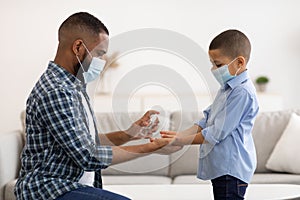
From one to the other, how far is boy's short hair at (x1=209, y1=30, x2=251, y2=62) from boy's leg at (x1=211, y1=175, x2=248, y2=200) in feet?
1.45

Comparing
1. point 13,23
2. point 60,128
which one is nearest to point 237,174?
point 60,128

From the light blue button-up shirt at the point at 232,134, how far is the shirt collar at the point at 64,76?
0.47 meters

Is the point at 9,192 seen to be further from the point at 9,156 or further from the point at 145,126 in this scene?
the point at 145,126

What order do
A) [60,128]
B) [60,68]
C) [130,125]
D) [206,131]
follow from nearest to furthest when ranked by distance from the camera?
[60,128] → [60,68] → [206,131] → [130,125]

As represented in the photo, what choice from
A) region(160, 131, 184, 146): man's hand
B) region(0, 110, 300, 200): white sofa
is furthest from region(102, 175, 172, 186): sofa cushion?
region(160, 131, 184, 146): man's hand

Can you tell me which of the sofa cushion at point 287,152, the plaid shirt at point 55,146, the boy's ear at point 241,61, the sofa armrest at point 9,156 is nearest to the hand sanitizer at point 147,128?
the plaid shirt at point 55,146

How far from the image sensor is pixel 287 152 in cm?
350

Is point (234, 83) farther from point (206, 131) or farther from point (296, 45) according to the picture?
point (296, 45)

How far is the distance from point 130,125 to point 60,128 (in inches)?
20.4

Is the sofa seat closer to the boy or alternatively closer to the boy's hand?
→ the boy

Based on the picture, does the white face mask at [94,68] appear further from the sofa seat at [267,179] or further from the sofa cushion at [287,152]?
the sofa cushion at [287,152]

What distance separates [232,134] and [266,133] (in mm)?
1619

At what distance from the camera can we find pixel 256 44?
5047mm

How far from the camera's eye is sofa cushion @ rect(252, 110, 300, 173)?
3604 mm
